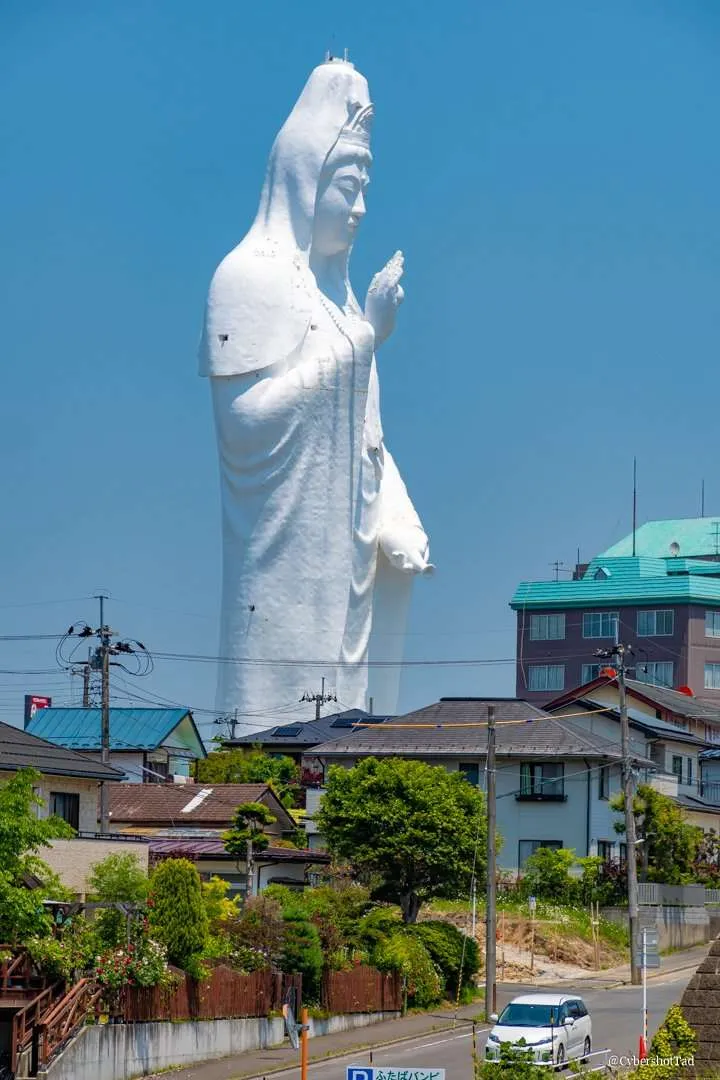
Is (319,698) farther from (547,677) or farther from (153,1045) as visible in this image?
(547,677)

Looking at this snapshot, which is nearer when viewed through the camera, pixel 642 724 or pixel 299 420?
pixel 642 724

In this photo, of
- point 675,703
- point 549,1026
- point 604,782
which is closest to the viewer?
point 549,1026

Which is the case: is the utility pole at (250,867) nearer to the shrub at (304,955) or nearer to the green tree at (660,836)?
the shrub at (304,955)

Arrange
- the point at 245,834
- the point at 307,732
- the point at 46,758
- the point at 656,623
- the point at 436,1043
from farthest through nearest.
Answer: the point at 656,623 → the point at 307,732 → the point at 245,834 → the point at 46,758 → the point at 436,1043

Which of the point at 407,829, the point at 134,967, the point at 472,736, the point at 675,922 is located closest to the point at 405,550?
the point at 472,736

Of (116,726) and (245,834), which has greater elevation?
(116,726)

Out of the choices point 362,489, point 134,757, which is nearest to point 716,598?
point 362,489

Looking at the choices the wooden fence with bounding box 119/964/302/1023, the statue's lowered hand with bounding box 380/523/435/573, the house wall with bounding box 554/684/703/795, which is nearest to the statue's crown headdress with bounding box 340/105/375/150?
the statue's lowered hand with bounding box 380/523/435/573

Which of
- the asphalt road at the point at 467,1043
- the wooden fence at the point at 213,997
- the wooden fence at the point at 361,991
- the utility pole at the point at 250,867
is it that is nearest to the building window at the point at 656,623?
the utility pole at the point at 250,867
